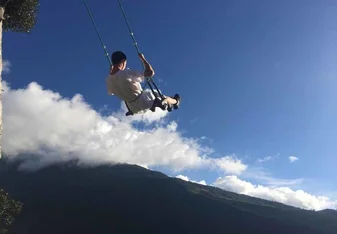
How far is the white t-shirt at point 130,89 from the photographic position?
43.2ft

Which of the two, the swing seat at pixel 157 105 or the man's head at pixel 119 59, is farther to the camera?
the swing seat at pixel 157 105

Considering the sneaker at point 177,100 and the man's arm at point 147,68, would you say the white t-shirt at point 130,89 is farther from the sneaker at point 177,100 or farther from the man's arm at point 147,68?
the sneaker at point 177,100

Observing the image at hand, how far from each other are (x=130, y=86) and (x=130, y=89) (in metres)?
0.13

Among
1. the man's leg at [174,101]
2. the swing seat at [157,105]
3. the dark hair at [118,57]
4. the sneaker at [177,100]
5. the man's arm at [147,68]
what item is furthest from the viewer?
the sneaker at [177,100]

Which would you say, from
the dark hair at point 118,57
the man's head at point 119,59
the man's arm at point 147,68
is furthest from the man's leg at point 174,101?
the dark hair at point 118,57

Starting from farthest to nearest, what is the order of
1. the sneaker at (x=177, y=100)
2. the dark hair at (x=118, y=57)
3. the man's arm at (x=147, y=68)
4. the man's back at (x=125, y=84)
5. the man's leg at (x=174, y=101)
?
the sneaker at (x=177, y=100), the man's leg at (x=174, y=101), the man's back at (x=125, y=84), the dark hair at (x=118, y=57), the man's arm at (x=147, y=68)

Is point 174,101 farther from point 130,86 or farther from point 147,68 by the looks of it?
point 147,68

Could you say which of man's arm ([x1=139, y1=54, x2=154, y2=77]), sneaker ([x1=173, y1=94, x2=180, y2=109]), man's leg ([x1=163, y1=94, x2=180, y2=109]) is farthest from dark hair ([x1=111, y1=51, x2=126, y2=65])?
sneaker ([x1=173, y1=94, x2=180, y2=109])

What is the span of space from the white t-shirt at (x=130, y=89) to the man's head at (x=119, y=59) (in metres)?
0.21

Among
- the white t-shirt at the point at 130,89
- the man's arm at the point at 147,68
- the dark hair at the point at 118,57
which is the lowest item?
the white t-shirt at the point at 130,89

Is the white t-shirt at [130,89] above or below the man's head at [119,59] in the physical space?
below

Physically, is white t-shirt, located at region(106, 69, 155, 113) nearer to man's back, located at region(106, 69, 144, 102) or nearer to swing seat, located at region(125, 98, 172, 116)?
man's back, located at region(106, 69, 144, 102)

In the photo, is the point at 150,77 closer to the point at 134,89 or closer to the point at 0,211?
the point at 134,89

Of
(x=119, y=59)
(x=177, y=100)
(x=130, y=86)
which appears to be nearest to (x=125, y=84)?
(x=130, y=86)
